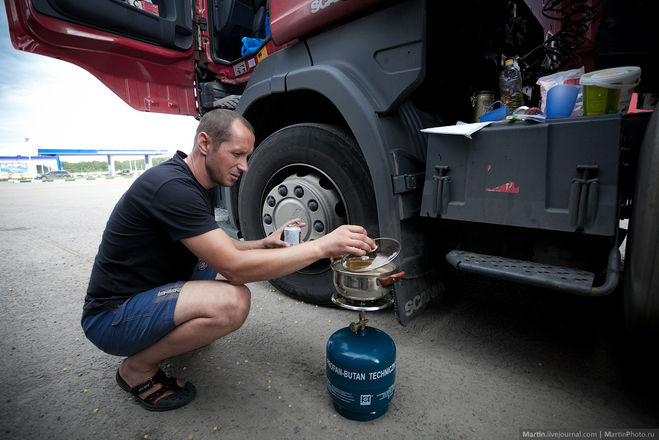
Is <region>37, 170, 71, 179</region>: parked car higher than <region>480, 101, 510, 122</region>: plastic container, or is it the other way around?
<region>37, 170, 71, 179</region>: parked car

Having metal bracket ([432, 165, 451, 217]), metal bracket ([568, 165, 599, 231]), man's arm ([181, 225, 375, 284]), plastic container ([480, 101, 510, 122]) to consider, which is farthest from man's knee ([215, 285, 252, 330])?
plastic container ([480, 101, 510, 122])

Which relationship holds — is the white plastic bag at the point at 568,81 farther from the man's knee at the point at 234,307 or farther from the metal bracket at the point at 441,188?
the man's knee at the point at 234,307

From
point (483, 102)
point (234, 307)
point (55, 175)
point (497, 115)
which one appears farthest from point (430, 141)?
point (55, 175)

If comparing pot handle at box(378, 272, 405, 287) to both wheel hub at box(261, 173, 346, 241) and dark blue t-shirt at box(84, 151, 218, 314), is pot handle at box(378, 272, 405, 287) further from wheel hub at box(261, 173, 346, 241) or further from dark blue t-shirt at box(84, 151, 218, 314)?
wheel hub at box(261, 173, 346, 241)

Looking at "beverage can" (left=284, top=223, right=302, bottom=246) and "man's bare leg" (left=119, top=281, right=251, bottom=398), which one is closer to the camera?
"man's bare leg" (left=119, top=281, right=251, bottom=398)

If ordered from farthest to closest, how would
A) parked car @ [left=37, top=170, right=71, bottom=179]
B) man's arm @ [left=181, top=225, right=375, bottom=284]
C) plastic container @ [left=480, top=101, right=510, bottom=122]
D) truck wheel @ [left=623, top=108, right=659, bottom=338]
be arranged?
parked car @ [left=37, top=170, right=71, bottom=179], plastic container @ [left=480, top=101, right=510, bottom=122], man's arm @ [left=181, top=225, right=375, bottom=284], truck wheel @ [left=623, top=108, right=659, bottom=338]

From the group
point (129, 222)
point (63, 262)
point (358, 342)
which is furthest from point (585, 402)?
point (63, 262)

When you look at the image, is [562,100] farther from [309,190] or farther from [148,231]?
[148,231]

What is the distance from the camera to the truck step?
4.47 feet

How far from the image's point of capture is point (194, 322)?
1.50m

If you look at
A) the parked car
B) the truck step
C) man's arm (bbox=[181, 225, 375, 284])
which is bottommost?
the truck step

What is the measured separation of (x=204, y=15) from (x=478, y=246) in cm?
383

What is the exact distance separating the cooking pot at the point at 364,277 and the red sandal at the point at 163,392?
0.85 m

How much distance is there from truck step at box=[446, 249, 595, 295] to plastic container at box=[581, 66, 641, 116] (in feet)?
2.26
